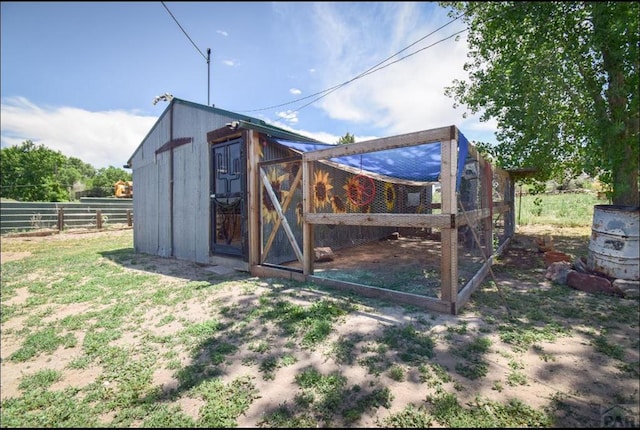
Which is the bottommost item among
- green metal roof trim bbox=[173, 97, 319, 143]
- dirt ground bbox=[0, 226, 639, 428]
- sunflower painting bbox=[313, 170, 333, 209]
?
dirt ground bbox=[0, 226, 639, 428]

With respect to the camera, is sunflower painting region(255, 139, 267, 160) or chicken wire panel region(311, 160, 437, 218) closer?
sunflower painting region(255, 139, 267, 160)

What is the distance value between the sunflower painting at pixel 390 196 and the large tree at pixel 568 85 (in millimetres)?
3025

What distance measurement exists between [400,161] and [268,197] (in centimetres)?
284

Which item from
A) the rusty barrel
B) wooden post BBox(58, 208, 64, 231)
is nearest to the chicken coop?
the rusty barrel

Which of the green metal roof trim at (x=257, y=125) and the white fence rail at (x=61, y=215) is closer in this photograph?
the green metal roof trim at (x=257, y=125)

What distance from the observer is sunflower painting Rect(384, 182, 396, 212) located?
29.6ft

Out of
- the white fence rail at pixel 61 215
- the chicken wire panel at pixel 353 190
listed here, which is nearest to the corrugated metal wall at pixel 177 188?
the chicken wire panel at pixel 353 190

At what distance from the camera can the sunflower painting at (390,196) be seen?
902 centimetres

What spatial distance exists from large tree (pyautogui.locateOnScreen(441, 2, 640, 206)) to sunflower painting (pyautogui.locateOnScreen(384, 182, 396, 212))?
9.93 ft

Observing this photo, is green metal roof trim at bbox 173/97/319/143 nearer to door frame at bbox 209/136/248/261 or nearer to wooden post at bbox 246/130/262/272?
wooden post at bbox 246/130/262/272

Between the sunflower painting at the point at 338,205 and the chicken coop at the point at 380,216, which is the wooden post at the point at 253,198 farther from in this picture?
the sunflower painting at the point at 338,205

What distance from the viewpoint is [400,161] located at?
19.3ft

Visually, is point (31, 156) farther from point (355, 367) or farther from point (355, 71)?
point (355, 367)

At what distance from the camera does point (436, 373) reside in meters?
2.30
